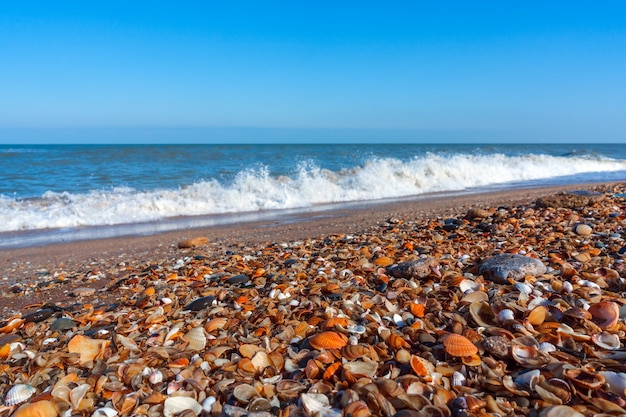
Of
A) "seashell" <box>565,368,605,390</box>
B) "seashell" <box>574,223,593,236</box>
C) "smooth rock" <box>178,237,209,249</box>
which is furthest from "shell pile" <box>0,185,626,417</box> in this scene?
"smooth rock" <box>178,237,209,249</box>

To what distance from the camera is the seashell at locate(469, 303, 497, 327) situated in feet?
7.86

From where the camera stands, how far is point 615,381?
1723 millimetres

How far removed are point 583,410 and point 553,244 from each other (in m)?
2.88

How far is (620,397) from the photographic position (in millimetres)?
1646

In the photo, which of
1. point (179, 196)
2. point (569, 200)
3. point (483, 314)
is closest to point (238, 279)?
point (483, 314)

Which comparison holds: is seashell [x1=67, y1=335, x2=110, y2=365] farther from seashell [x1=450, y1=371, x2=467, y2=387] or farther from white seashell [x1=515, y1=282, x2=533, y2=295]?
white seashell [x1=515, y1=282, x2=533, y2=295]

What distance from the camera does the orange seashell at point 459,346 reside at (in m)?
2.01

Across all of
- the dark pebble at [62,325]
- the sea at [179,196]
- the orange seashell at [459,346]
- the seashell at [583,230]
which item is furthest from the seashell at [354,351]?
the sea at [179,196]

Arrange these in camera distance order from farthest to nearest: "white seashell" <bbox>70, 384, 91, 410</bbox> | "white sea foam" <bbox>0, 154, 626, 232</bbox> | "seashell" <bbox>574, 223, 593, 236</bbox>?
"white sea foam" <bbox>0, 154, 626, 232</bbox> < "seashell" <bbox>574, 223, 593, 236</bbox> < "white seashell" <bbox>70, 384, 91, 410</bbox>

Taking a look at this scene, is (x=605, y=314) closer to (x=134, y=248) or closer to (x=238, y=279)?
(x=238, y=279)

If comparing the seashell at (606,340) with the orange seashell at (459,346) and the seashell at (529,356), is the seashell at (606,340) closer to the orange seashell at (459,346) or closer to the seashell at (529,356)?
the seashell at (529,356)

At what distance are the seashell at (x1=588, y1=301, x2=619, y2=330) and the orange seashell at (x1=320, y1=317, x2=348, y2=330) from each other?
131cm

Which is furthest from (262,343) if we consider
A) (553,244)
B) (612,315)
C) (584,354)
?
(553,244)

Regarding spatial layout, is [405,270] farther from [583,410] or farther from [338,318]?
[583,410]
